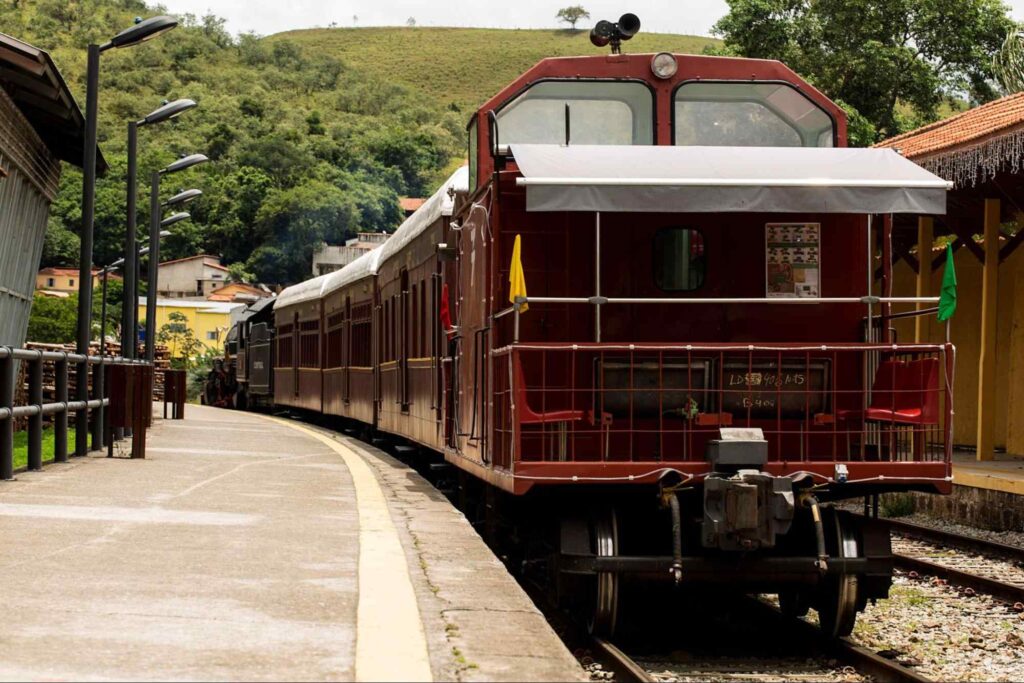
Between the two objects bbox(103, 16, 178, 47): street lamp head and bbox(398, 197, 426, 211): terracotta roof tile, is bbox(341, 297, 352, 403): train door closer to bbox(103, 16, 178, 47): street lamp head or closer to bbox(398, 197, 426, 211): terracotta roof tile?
bbox(103, 16, 178, 47): street lamp head

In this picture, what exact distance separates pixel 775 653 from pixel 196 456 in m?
10.2

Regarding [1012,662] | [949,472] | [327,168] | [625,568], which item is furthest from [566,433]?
[327,168]

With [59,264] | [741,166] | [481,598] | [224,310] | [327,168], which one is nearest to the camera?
[481,598]

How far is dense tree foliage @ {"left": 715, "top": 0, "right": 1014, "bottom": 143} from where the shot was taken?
156 ft

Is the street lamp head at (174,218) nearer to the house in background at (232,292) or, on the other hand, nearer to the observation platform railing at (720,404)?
the observation platform railing at (720,404)

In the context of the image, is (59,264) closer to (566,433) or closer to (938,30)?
(938,30)

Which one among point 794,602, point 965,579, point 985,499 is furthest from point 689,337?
point 985,499

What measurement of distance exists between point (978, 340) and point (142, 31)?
12.8 m

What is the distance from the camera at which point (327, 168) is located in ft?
478

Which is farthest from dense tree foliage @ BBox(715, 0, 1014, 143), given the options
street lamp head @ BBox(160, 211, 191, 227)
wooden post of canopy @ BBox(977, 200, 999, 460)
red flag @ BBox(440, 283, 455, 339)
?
red flag @ BBox(440, 283, 455, 339)

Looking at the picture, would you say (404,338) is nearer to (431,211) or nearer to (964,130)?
(431,211)

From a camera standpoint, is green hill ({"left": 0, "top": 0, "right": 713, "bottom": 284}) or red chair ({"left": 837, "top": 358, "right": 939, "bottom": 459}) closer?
red chair ({"left": 837, "top": 358, "right": 939, "bottom": 459})

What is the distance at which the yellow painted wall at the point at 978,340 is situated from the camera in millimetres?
20422

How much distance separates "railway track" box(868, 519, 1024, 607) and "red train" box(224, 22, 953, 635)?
9.30ft
